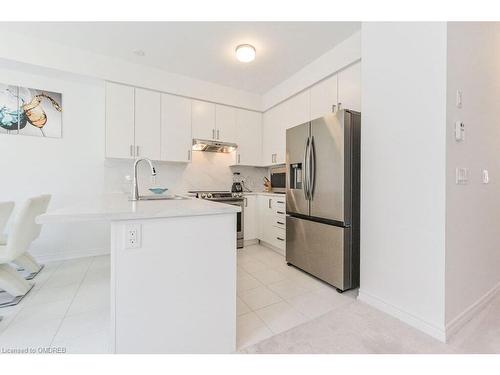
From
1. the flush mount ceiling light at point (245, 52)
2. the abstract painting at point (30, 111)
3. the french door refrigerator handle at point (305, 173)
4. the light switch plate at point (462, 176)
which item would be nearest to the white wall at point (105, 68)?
the abstract painting at point (30, 111)

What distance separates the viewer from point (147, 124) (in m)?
3.12

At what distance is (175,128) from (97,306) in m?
2.35

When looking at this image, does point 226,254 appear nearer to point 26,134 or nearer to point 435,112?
point 435,112

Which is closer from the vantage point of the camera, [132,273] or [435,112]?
[132,273]

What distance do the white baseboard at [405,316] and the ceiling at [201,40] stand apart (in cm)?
259

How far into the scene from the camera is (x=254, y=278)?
2424mm

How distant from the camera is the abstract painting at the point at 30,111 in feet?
8.84

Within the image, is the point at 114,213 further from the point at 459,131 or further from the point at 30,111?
the point at 30,111

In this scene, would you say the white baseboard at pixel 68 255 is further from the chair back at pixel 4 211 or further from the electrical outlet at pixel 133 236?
the electrical outlet at pixel 133 236

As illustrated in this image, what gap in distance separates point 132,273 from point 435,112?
2046mm

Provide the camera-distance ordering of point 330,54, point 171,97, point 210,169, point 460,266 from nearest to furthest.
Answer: point 460,266 < point 330,54 < point 171,97 < point 210,169

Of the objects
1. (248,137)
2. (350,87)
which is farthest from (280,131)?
(350,87)

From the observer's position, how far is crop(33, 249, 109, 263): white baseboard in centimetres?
286
